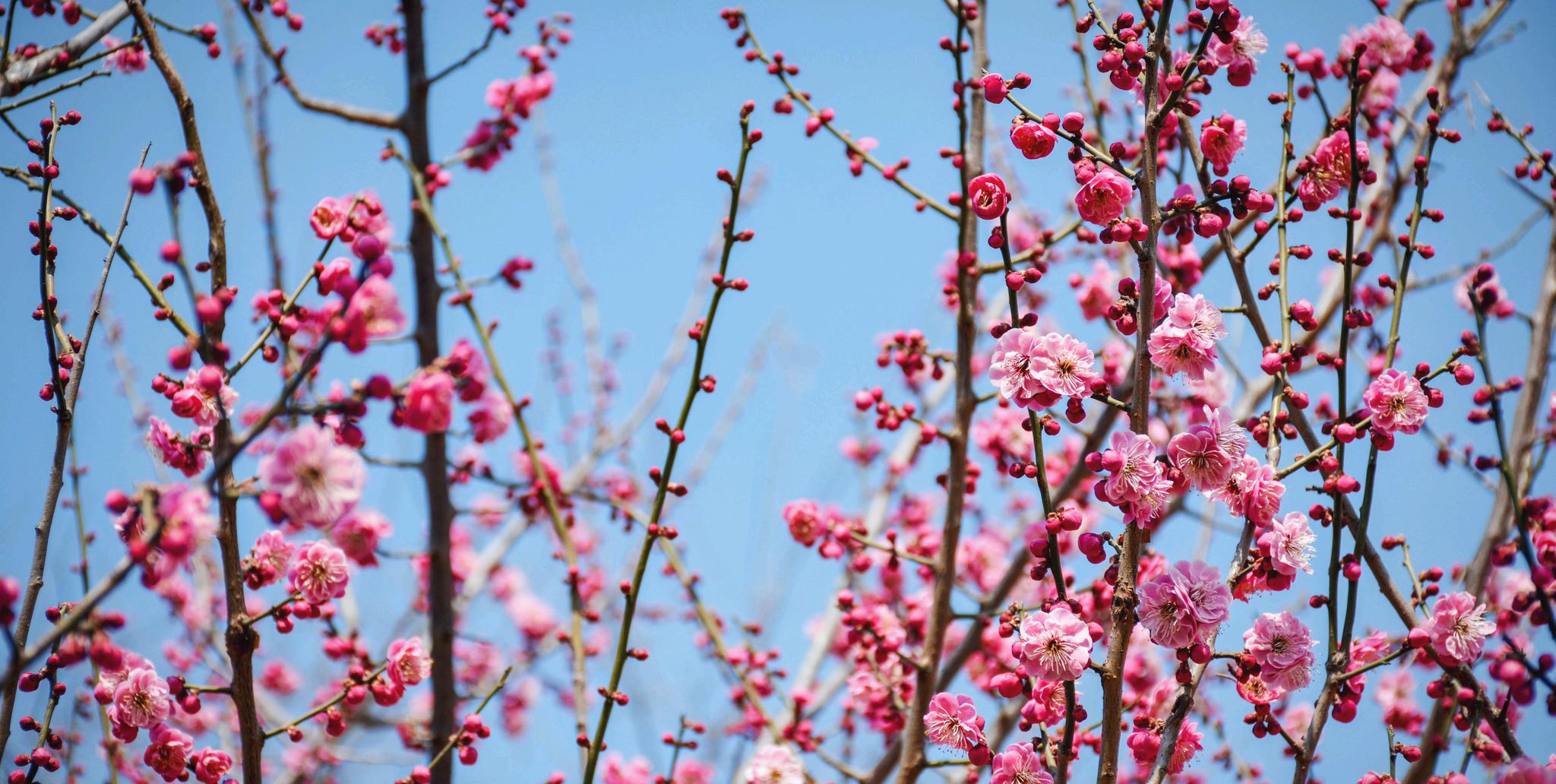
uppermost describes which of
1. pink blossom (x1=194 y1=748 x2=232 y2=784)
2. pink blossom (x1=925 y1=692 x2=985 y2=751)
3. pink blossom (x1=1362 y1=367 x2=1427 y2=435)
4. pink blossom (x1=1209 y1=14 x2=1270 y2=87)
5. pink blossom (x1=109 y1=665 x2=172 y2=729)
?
pink blossom (x1=1209 y1=14 x2=1270 y2=87)

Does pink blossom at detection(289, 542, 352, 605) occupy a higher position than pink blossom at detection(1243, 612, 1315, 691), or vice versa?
pink blossom at detection(289, 542, 352, 605)

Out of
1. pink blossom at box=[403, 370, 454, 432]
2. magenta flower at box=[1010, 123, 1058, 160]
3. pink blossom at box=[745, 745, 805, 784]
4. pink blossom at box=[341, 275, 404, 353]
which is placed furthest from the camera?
pink blossom at box=[745, 745, 805, 784]

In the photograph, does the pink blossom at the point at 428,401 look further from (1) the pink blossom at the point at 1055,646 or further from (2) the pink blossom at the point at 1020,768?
(2) the pink blossom at the point at 1020,768

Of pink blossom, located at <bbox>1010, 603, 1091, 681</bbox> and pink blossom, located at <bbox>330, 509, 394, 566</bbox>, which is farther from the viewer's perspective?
pink blossom, located at <bbox>330, 509, 394, 566</bbox>

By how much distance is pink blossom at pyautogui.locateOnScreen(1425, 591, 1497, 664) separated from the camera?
1995 millimetres

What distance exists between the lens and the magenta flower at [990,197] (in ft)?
6.65

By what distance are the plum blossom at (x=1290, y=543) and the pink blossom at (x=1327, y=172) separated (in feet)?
2.69

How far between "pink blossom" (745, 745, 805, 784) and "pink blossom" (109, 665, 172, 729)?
1582mm

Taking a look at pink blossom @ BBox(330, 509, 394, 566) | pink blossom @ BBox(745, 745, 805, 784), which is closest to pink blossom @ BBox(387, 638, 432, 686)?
pink blossom @ BBox(330, 509, 394, 566)

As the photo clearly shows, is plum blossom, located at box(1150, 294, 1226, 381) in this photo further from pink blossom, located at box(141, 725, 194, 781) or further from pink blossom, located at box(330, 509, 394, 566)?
pink blossom, located at box(141, 725, 194, 781)

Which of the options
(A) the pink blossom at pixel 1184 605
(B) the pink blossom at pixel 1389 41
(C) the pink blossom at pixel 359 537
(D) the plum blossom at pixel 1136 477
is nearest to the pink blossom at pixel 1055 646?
(A) the pink blossom at pixel 1184 605

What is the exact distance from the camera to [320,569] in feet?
7.75

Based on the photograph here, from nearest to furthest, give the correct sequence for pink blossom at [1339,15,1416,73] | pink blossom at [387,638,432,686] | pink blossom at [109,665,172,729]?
1. pink blossom at [109,665,172,729]
2. pink blossom at [387,638,432,686]
3. pink blossom at [1339,15,1416,73]

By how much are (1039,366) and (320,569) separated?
1.78 m
